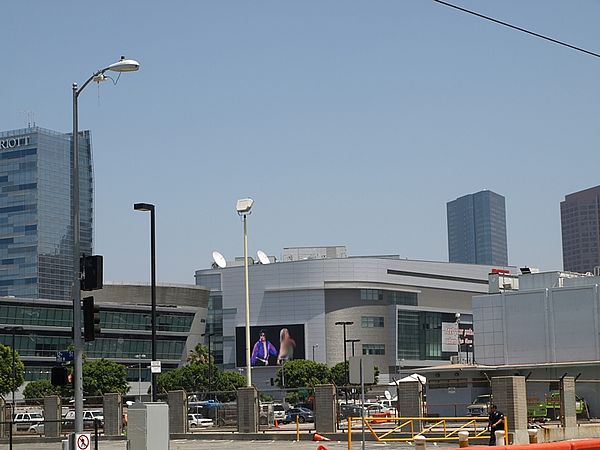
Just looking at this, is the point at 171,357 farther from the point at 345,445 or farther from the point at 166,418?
the point at 166,418

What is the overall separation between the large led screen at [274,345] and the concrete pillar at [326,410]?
330 ft

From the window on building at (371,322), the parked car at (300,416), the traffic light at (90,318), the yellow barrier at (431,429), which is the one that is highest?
the window on building at (371,322)

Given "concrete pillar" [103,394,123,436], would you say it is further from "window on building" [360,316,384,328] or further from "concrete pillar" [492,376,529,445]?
"window on building" [360,316,384,328]

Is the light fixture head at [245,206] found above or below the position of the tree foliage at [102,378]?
above

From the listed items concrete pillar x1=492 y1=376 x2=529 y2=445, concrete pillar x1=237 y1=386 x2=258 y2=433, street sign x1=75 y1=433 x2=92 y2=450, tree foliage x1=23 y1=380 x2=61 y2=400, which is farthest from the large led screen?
street sign x1=75 y1=433 x2=92 y2=450

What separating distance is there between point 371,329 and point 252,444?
108 m

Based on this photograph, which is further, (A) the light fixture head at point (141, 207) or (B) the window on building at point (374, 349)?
(B) the window on building at point (374, 349)

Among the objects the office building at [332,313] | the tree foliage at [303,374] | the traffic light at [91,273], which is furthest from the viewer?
the office building at [332,313]

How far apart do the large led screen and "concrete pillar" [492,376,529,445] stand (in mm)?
107914

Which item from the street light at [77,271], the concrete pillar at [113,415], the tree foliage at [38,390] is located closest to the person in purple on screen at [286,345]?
the tree foliage at [38,390]

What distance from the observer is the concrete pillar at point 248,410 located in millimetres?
49938

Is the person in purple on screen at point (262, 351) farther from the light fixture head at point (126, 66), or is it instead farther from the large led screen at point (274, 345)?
the light fixture head at point (126, 66)

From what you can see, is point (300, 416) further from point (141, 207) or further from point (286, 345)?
point (286, 345)

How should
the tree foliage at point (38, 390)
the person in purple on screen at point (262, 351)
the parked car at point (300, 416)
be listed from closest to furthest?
the parked car at point (300, 416), the tree foliage at point (38, 390), the person in purple on screen at point (262, 351)
